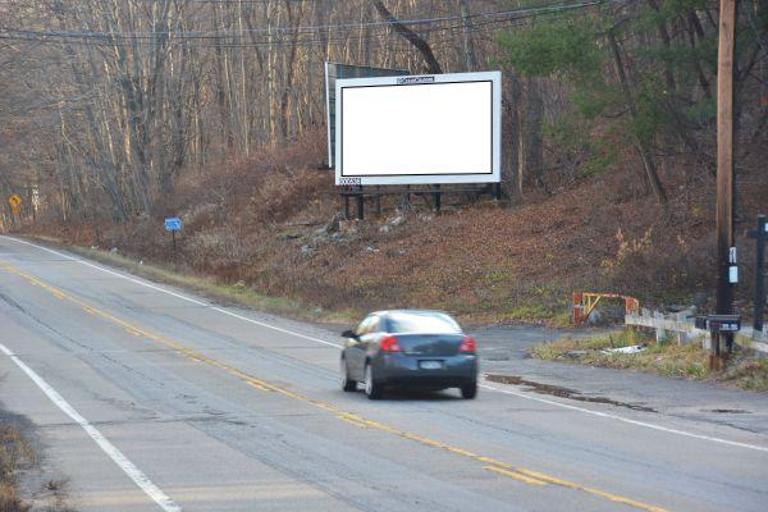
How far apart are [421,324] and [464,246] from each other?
2674 centimetres

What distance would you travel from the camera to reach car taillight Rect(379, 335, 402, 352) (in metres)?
19.5

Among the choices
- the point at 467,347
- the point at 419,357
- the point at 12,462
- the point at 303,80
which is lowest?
the point at 12,462

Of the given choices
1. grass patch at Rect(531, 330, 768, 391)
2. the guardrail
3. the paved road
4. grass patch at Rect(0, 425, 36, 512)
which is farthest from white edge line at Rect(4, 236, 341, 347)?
grass patch at Rect(0, 425, 36, 512)

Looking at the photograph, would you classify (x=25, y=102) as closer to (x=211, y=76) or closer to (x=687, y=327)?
(x=687, y=327)

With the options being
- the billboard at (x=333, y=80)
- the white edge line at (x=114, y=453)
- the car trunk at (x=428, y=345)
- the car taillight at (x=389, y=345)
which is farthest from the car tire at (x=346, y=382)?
the billboard at (x=333, y=80)

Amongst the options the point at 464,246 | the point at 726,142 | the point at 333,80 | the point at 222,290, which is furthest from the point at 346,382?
the point at 333,80

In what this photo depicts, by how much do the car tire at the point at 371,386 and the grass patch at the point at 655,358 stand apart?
631cm

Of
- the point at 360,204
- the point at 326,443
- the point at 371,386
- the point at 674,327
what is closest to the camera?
the point at 326,443

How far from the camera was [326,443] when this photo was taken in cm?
1485

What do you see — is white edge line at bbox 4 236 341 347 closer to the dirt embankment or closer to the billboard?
the dirt embankment

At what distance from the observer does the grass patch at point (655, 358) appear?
21125 mm

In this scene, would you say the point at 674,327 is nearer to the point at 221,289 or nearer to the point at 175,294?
the point at 175,294

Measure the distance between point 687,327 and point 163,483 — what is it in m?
15.2

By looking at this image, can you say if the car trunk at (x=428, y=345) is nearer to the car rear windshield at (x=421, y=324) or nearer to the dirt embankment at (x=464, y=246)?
the car rear windshield at (x=421, y=324)
